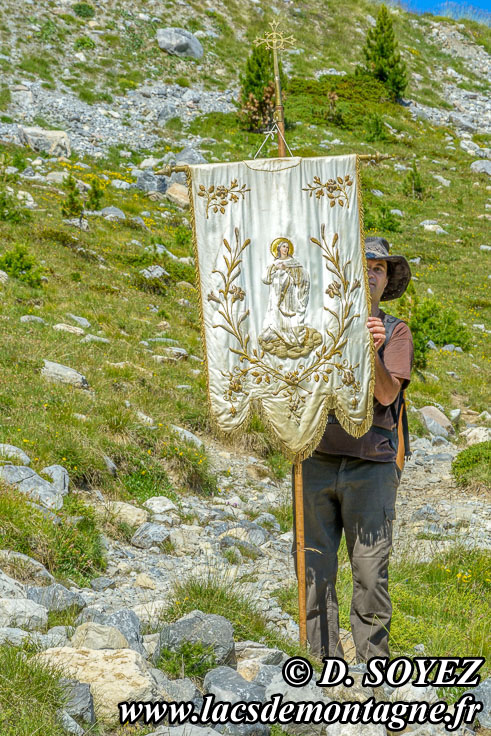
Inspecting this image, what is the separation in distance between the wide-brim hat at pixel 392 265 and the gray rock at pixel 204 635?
6.73ft

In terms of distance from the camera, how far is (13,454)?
5945 mm

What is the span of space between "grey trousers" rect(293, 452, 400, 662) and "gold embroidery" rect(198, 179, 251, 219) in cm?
148

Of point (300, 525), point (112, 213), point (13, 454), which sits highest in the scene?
point (112, 213)

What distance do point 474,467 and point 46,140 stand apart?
1845 cm

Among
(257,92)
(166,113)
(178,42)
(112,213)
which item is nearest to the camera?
(112,213)

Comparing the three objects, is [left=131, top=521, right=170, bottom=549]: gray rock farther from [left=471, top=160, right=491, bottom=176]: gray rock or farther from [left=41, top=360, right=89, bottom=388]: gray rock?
[left=471, top=160, right=491, bottom=176]: gray rock

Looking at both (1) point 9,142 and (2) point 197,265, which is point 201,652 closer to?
(2) point 197,265

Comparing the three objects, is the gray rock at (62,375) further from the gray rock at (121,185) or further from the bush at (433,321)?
the gray rock at (121,185)

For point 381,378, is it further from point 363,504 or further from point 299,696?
point 299,696

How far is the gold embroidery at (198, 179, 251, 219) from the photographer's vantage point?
4055 mm

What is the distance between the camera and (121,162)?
24016 mm

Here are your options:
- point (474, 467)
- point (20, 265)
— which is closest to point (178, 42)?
point (20, 265)

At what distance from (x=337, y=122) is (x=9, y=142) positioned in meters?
14.8

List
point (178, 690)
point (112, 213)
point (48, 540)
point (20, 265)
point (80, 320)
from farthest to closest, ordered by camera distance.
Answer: point (112, 213) → point (20, 265) → point (80, 320) → point (48, 540) → point (178, 690)
